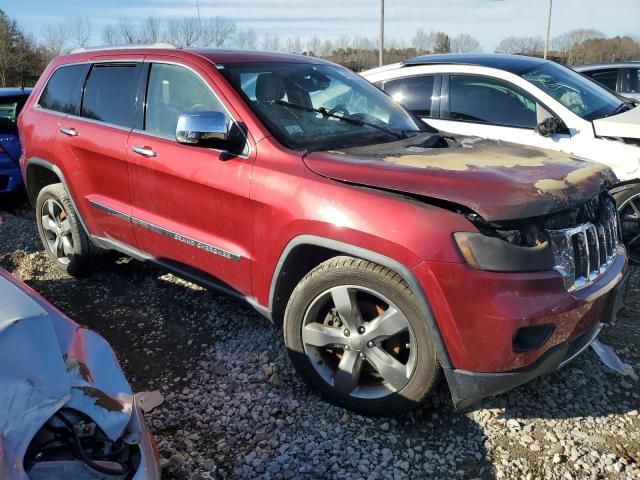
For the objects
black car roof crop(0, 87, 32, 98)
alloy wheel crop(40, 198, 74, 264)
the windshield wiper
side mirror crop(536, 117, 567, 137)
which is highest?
the windshield wiper

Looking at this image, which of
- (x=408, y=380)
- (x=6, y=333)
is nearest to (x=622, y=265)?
(x=408, y=380)

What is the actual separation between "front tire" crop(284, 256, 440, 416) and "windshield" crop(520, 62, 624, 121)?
358 cm

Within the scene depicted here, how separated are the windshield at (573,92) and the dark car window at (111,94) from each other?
362 centimetres

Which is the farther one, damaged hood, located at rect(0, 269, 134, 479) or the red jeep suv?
the red jeep suv

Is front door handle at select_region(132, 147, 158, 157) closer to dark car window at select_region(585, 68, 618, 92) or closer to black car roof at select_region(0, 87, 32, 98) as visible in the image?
black car roof at select_region(0, 87, 32, 98)

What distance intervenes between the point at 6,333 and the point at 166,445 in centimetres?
111

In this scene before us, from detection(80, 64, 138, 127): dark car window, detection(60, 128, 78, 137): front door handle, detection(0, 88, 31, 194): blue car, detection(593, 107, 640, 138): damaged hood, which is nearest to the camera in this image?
detection(80, 64, 138, 127): dark car window

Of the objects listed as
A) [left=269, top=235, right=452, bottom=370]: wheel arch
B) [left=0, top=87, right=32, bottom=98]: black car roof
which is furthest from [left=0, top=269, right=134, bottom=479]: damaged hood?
[left=0, top=87, right=32, bottom=98]: black car roof

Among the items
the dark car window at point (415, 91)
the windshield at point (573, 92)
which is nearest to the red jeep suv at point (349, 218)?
the dark car window at point (415, 91)

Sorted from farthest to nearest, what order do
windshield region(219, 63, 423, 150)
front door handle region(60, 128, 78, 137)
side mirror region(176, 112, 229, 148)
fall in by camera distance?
front door handle region(60, 128, 78, 137) → windshield region(219, 63, 423, 150) → side mirror region(176, 112, 229, 148)

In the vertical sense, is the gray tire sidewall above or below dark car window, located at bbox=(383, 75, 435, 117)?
below

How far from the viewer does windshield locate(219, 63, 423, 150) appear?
10.5 feet

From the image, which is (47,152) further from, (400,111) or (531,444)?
A: (531,444)

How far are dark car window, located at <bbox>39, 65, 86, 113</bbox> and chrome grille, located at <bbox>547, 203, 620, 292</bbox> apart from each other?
369cm
